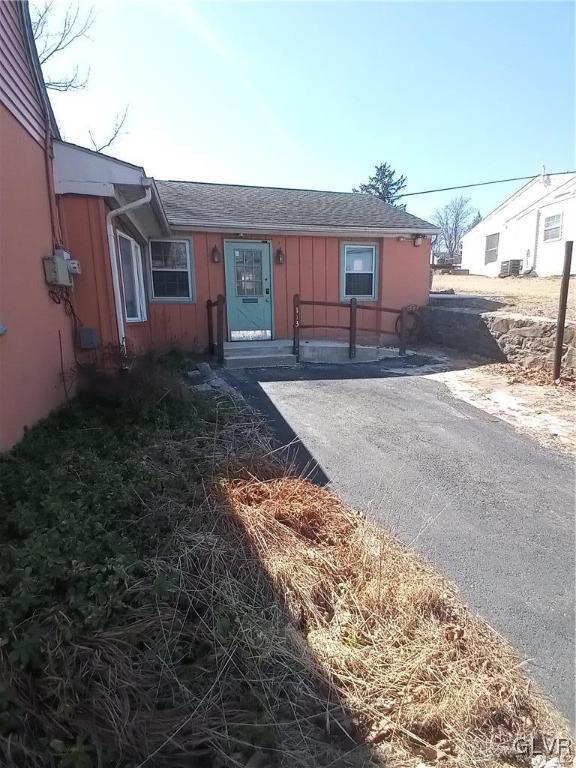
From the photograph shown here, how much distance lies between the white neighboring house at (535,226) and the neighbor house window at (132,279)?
640 inches

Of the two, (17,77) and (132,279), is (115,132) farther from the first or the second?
(17,77)

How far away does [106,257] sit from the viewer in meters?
4.98

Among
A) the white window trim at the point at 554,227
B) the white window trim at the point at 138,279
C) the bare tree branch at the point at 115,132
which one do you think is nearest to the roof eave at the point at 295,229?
the white window trim at the point at 138,279

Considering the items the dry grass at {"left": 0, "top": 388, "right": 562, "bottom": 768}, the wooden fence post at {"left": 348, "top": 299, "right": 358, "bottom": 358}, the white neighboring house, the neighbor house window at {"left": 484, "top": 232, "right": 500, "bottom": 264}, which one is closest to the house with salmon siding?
the wooden fence post at {"left": 348, "top": 299, "right": 358, "bottom": 358}

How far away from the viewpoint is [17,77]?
3.69 metres

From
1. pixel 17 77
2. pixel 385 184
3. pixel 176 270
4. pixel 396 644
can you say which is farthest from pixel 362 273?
pixel 385 184

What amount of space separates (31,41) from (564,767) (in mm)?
6385

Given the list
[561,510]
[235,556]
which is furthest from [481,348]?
[235,556]

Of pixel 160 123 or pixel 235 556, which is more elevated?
pixel 160 123

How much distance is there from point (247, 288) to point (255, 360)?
211 cm

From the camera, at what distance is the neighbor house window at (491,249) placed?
70.8ft

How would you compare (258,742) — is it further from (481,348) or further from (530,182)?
(530,182)

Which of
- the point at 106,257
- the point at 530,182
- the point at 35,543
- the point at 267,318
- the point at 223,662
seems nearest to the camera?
the point at 223,662

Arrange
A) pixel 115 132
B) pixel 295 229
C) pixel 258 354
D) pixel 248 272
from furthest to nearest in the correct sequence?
pixel 115 132 → pixel 248 272 → pixel 295 229 → pixel 258 354
